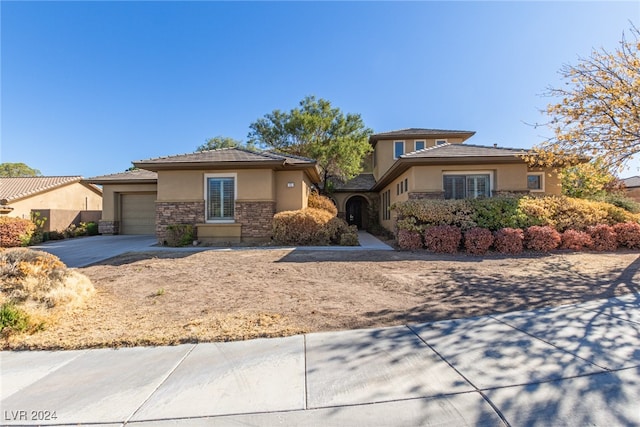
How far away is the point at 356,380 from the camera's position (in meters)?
2.96

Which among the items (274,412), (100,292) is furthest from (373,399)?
(100,292)

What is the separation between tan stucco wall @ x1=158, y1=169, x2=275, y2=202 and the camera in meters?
13.3

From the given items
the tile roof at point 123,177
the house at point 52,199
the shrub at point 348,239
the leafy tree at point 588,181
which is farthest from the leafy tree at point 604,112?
the house at point 52,199

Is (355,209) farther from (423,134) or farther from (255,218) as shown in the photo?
(255,218)

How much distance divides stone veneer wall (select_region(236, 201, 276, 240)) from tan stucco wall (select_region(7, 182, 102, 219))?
1346cm

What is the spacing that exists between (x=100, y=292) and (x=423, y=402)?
250 inches

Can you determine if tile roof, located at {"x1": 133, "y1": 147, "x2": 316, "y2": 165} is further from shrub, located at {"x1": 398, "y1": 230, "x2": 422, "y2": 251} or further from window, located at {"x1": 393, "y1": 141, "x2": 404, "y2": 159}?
window, located at {"x1": 393, "y1": 141, "x2": 404, "y2": 159}

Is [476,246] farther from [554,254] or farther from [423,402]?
[423,402]

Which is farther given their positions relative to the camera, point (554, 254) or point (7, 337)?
point (554, 254)

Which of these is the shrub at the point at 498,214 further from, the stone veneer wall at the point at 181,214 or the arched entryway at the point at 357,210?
the arched entryway at the point at 357,210

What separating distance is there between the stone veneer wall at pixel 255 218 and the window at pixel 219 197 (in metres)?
0.50

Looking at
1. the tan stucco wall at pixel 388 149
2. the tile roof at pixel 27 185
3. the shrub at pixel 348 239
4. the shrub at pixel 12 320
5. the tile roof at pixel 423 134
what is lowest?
the shrub at pixel 12 320

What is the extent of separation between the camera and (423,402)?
260cm

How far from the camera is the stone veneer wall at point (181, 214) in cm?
1340
